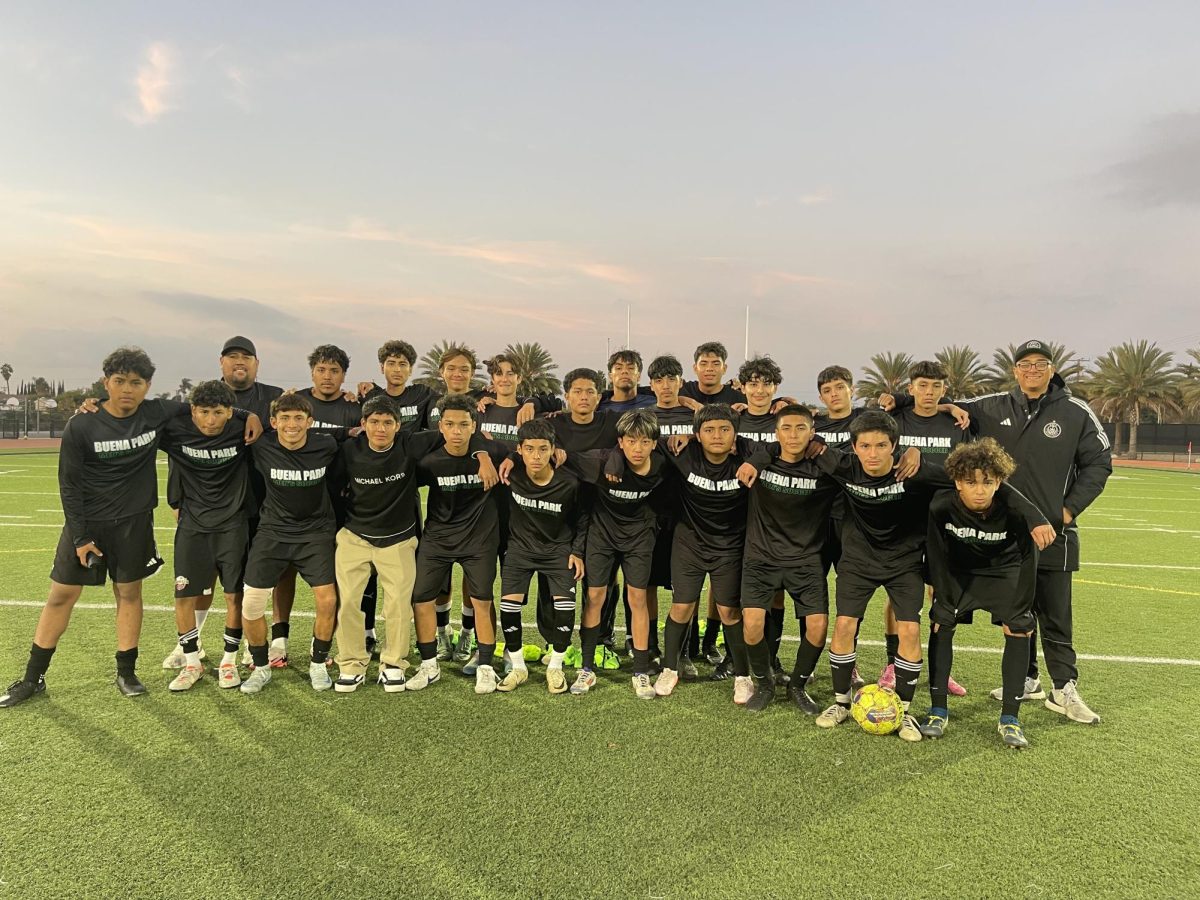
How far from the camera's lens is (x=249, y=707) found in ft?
13.3

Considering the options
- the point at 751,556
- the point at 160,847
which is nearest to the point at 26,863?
the point at 160,847

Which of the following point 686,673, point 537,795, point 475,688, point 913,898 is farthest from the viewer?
point 686,673

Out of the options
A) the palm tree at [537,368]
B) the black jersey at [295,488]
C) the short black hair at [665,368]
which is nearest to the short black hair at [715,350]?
the short black hair at [665,368]

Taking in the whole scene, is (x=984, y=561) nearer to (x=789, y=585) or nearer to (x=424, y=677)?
(x=789, y=585)

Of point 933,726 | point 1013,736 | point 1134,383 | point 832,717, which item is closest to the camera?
point 1013,736

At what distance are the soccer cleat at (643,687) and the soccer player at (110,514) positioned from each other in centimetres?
304

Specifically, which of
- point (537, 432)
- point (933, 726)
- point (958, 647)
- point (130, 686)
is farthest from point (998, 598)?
point (130, 686)

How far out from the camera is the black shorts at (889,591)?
402cm

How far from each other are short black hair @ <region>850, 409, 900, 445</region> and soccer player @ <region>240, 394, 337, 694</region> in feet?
10.7

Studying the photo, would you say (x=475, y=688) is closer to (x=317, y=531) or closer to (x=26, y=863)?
(x=317, y=531)

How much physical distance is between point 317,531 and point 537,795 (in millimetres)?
2296

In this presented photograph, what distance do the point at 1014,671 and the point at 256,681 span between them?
4497mm

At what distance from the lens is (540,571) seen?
4629 millimetres

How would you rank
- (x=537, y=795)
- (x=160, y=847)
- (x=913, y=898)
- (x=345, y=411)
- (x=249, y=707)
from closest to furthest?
(x=913, y=898)
(x=160, y=847)
(x=537, y=795)
(x=249, y=707)
(x=345, y=411)
